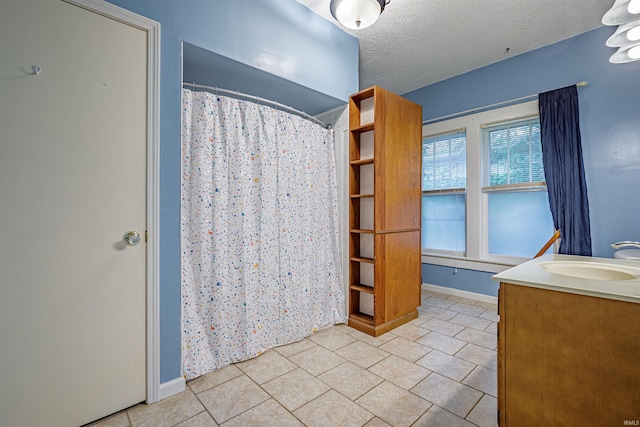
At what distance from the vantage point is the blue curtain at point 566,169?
8.09 ft

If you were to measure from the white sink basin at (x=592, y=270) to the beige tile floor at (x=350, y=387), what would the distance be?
2.73 feet

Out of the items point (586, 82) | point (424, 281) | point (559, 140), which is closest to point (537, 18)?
point (586, 82)

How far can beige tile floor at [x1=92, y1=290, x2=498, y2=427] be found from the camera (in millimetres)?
1397

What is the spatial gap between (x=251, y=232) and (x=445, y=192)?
267cm

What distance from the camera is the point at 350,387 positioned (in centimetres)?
165

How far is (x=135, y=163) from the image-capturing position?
148cm

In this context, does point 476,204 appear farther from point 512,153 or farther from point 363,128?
point 363,128

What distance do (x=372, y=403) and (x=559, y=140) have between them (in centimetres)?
288

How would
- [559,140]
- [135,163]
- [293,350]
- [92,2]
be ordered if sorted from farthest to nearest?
[559,140] < [293,350] < [135,163] < [92,2]

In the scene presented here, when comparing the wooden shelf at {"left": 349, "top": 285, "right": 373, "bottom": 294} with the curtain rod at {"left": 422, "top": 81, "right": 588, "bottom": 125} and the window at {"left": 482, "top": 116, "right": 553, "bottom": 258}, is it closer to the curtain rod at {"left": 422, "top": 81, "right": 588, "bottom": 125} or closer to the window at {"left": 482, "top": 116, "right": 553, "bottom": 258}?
the window at {"left": 482, "top": 116, "right": 553, "bottom": 258}

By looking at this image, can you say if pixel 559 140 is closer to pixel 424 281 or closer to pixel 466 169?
pixel 466 169

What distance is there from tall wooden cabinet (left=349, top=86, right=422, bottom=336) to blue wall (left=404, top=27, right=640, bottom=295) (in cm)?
138

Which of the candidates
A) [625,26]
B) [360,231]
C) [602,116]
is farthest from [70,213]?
[602,116]

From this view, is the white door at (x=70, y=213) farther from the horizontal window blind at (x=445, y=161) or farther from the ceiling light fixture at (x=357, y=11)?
the horizontal window blind at (x=445, y=161)
